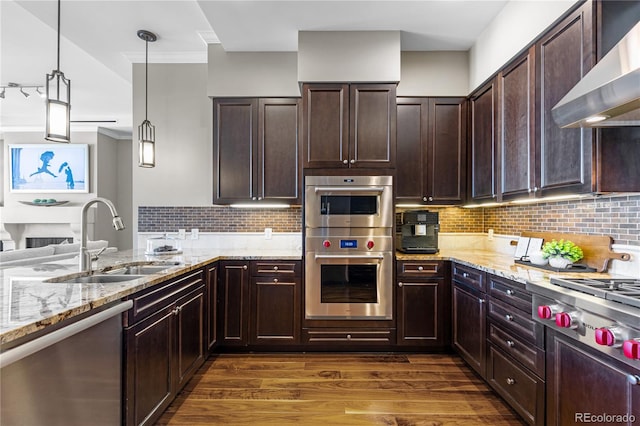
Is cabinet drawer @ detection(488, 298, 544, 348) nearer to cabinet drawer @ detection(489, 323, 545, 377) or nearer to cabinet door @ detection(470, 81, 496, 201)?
cabinet drawer @ detection(489, 323, 545, 377)

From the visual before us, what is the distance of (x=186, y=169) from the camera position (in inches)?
144

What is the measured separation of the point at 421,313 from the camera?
3.03 m

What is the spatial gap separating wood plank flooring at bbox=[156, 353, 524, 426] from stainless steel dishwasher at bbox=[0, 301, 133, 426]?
0.80 meters

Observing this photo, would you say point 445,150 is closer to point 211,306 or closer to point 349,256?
point 349,256

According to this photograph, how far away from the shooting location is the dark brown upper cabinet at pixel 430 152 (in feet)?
11.0

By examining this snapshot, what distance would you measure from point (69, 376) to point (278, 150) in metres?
2.53

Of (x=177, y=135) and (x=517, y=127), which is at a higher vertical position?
(x=177, y=135)

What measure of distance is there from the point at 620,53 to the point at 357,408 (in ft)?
7.73

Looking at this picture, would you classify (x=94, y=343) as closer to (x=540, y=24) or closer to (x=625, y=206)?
(x=625, y=206)

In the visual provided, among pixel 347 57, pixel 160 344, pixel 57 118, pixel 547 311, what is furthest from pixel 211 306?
pixel 347 57

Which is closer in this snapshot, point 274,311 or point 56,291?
point 56,291

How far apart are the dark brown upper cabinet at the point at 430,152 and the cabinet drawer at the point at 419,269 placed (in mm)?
666

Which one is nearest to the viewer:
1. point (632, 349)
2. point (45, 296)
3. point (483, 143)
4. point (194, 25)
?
point (632, 349)

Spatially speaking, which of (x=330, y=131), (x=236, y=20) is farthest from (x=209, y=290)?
(x=236, y=20)
